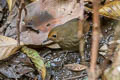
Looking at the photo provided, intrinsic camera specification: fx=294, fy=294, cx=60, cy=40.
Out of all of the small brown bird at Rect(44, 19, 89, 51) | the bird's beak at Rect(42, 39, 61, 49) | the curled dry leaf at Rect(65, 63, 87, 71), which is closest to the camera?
the curled dry leaf at Rect(65, 63, 87, 71)

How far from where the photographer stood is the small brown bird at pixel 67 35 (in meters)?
3.09

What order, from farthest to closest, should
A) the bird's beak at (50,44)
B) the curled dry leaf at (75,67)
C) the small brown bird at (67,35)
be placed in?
the bird's beak at (50,44) → the small brown bird at (67,35) → the curled dry leaf at (75,67)

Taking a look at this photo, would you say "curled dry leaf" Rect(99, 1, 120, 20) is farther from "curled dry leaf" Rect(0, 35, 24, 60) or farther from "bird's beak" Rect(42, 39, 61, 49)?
"curled dry leaf" Rect(0, 35, 24, 60)

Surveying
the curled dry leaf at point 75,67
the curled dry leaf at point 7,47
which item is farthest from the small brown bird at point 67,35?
the curled dry leaf at point 7,47

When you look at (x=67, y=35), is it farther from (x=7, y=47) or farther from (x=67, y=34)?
(x=7, y=47)

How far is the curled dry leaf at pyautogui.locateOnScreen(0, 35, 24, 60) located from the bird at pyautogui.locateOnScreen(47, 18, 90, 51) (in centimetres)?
38

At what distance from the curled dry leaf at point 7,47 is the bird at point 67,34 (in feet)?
1.25

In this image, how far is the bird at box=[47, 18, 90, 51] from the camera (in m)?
3.09

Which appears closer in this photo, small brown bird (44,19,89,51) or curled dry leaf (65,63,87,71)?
curled dry leaf (65,63,87,71)

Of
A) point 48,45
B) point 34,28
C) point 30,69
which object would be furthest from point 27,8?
point 30,69

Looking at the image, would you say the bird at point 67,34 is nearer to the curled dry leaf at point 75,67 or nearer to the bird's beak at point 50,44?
the bird's beak at point 50,44

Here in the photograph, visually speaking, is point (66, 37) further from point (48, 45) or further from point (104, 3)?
point (104, 3)

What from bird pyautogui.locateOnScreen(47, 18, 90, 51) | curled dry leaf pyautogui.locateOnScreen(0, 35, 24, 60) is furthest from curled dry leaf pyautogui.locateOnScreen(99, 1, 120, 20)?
curled dry leaf pyautogui.locateOnScreen(0, 35, 24, 60)

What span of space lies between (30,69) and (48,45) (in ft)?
1.23
